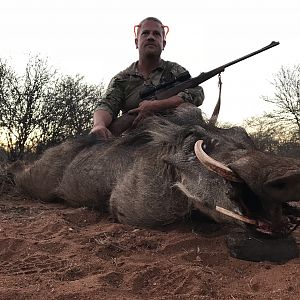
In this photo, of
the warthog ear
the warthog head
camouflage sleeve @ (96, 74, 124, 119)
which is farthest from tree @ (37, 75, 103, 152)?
the warthog ear

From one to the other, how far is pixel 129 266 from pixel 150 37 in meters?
4.41

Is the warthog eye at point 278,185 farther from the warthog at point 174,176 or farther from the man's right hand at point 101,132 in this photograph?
the man's right hand at point 101,132

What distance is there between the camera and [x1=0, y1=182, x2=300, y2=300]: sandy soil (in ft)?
7.74

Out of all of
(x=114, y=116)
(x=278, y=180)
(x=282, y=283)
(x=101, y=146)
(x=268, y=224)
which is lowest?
(x=282, y=283)

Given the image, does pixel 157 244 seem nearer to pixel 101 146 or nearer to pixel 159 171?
pixel 159 171

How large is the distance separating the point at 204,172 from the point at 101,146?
244cm

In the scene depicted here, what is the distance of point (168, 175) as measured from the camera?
410 centimetres

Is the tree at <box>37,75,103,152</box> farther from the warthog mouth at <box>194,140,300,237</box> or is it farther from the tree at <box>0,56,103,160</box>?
the warthog mouth at <box>194,140,300,237</box>

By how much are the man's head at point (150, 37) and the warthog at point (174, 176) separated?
60.1 inches

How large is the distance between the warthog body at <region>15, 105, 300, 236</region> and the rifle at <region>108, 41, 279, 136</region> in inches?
13.5

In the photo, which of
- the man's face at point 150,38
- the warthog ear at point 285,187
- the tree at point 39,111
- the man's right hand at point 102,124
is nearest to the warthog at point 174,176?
the warthog ear at point 285,187

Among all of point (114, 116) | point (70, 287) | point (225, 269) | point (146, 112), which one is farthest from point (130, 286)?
point (114, 116)

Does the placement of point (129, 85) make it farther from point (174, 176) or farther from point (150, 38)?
point (174, 176)

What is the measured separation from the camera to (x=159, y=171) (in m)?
4.22
